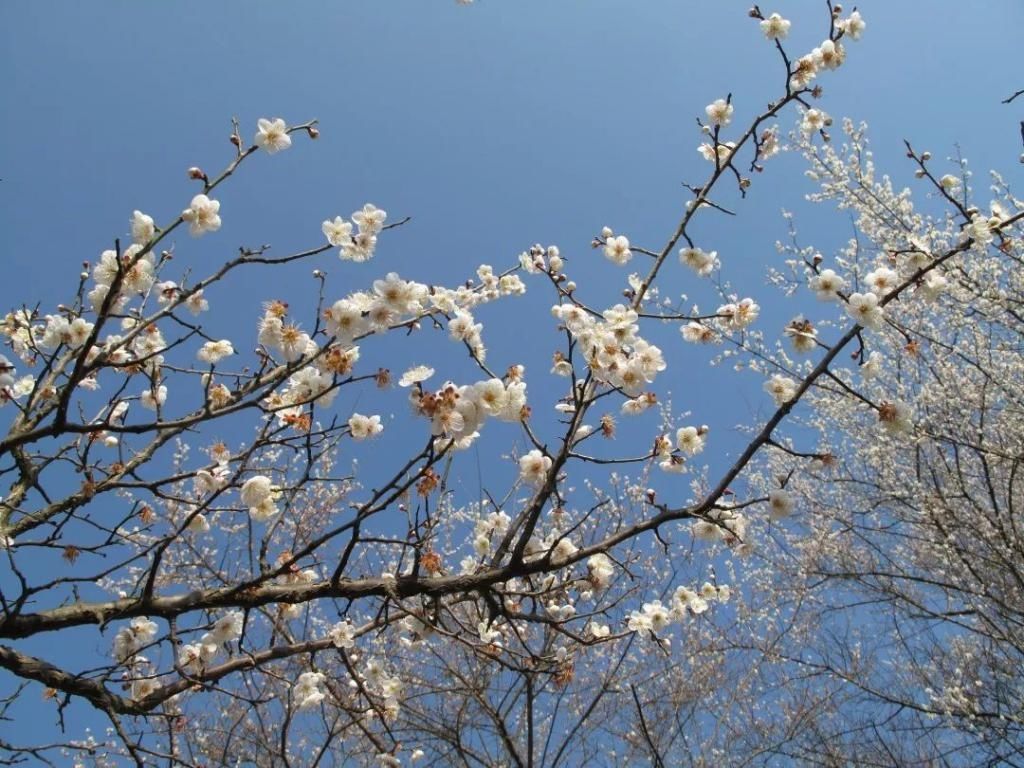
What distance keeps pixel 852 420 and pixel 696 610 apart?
195 inches

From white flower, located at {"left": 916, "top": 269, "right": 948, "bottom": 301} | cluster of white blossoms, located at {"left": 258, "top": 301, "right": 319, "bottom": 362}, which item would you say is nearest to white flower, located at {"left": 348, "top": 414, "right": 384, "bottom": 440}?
cluster of white blossoms, located at {"left": 258, "top": 301, "right": 319, "bottom": 362}

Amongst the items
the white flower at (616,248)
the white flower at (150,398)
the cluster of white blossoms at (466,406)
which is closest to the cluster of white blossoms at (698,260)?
the white flower at (616,248)

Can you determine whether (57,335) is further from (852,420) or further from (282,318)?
(852,420)

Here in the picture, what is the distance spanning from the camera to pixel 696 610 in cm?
373

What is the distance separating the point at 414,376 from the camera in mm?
2486

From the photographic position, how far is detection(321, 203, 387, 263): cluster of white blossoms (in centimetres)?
322

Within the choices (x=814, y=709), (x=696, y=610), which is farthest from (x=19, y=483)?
(x=814, y=709)

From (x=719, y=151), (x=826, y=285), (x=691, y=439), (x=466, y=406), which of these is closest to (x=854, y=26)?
(x=719, y=151)

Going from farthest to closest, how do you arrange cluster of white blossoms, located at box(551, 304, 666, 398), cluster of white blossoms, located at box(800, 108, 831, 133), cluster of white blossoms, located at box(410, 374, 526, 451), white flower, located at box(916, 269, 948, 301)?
cluster of white blossoms, located at box(800, 108, 831, 133)
white flower, located at box(916, 269, 948, 301)
cluster of white blossoms, located at box(551, 304, 666, 398)
cluster of white blossoms, located at box(410, 374, 526, 451)

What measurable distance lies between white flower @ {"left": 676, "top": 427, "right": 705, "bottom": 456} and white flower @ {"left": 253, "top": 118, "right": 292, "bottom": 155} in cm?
234

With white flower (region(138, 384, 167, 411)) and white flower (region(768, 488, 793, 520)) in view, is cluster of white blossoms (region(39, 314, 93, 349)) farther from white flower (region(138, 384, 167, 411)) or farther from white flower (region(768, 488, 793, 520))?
white flower (region(768, 488, 793, 520))

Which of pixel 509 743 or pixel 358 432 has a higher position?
pixel 358 432

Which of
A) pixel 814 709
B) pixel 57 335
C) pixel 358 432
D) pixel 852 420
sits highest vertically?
pixel 852 420

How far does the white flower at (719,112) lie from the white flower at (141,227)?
9.32 feet
